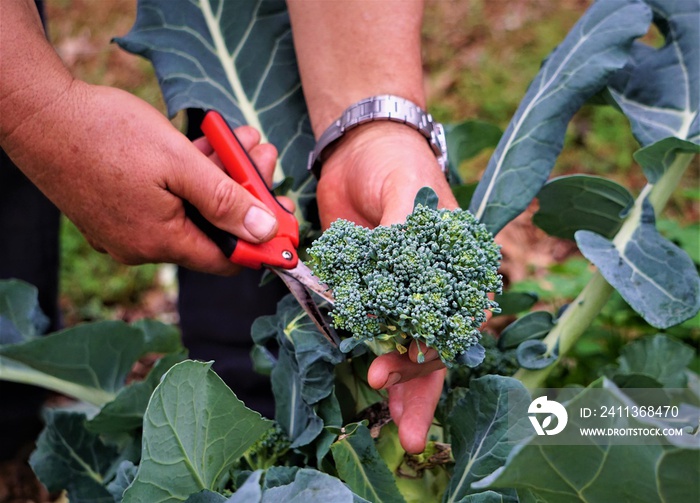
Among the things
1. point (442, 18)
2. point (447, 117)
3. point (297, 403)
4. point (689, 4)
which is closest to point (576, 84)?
point (689, 4)

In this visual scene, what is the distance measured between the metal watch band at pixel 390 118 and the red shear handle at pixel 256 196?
186mm

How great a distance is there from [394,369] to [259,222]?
43 cm

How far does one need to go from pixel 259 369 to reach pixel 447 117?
208 cm


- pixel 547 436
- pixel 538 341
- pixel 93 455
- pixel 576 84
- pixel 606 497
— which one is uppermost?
pixel 576 84

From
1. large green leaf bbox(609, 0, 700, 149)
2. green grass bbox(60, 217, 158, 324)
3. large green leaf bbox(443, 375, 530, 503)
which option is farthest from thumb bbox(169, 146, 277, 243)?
green grass bbox(60, 217, 158, 324)

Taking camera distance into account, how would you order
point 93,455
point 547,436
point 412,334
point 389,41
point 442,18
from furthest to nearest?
point 442,18
point 93,455
point 389,41
point 412,334
point 547,436

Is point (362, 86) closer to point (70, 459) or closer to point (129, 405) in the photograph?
point (129, 405)

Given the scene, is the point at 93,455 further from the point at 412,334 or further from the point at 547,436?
the point at 547,436

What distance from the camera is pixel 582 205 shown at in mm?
1656

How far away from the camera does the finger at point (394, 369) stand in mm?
1138

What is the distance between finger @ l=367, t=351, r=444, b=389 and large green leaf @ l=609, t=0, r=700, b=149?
78 cm

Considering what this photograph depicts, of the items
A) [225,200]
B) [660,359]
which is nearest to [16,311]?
[225,200]

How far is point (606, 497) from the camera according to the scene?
3.10 feet

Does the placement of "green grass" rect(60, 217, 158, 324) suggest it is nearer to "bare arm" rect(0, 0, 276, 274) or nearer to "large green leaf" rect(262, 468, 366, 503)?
"bare arm" rect(0, 0, 276, 274)
